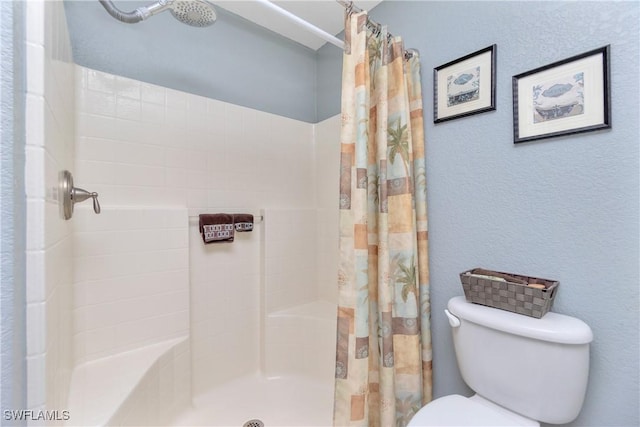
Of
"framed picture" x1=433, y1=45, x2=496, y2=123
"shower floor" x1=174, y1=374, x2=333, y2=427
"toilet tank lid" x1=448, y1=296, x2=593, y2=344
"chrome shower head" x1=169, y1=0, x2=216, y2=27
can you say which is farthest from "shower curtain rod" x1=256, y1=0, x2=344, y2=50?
"shower floor" x1=174, y1=374, x2=333, y2=427

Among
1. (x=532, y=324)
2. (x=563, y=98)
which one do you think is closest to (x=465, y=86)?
(x=563, y=98)

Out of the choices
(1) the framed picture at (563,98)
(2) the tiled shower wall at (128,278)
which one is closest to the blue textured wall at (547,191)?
(1) the framed picture at (563,98)

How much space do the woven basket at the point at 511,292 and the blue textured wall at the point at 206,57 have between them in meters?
1.65

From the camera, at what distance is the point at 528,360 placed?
0.88 meters

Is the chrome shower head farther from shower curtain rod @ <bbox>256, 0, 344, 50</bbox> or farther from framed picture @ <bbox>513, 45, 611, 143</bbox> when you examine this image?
framed picture @ <bbox>513, 45, 611, 143</bbox>

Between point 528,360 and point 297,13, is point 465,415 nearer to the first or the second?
point 528,360

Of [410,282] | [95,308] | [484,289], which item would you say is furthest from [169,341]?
[484,289]

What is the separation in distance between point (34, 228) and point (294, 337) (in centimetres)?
155

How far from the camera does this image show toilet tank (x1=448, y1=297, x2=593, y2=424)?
32.8 inches

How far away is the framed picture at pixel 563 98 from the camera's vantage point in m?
0.88

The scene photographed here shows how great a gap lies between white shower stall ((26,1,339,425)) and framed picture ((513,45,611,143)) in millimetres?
1136

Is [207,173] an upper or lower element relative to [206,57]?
lower

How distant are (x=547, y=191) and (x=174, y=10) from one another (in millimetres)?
1630

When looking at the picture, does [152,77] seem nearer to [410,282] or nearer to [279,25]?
[279,25]
